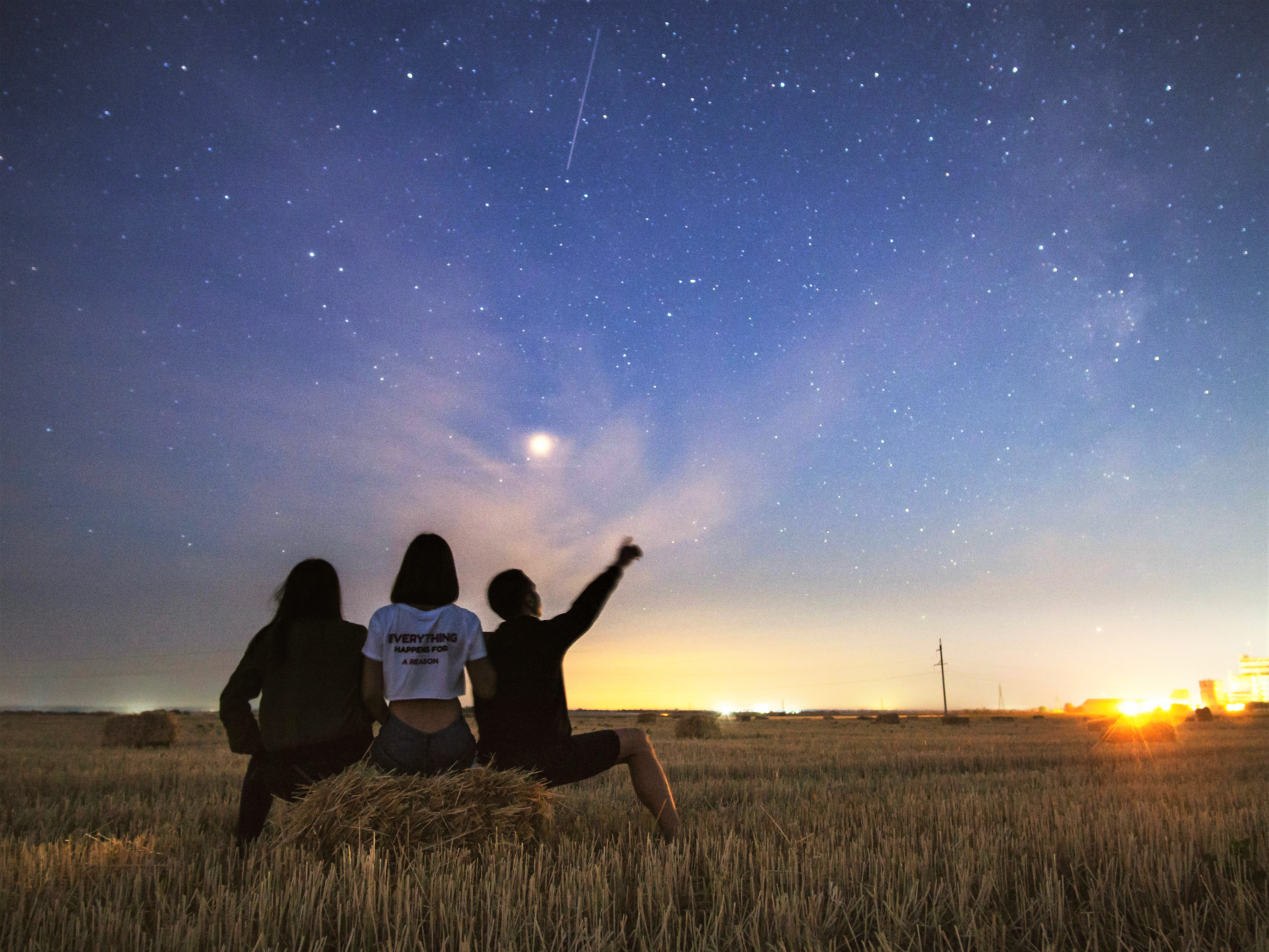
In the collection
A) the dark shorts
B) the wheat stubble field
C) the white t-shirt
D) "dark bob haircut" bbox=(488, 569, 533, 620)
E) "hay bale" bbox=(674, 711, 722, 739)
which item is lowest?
"hay bale" bbox=(674, 711, 722, 739)

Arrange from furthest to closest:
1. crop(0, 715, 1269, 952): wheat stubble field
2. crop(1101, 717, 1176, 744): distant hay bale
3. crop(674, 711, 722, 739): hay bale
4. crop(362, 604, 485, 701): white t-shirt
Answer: crop(674, 711, 722, 739): hay bale → crop(1101, 717, 1176, 744): distant hay bale → crop(362, 604, 485, 701): white t-shirt → crop(0, 715, 1269, 952): wheat stubble field

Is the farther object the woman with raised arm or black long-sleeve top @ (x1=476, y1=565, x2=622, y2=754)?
black long-sleeve top @ (x1=476, y1=565, x2=622, y2=754)

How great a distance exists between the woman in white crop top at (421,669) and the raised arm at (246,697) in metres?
0.68

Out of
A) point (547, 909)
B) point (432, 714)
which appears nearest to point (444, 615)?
point (432, 714)

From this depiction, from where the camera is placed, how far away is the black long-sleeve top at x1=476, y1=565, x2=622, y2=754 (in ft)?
15.3

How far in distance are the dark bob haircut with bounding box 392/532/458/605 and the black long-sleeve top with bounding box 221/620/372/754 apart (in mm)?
457

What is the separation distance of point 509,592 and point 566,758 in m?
1.10

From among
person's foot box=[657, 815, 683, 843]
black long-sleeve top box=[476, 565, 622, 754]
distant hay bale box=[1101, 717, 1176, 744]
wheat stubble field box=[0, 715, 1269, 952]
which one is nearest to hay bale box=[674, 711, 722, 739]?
distant hay bale box=[1101, 717, 1176, 744]

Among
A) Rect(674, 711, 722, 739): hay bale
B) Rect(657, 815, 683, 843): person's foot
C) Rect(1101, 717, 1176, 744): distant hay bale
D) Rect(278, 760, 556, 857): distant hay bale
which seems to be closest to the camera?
Rect(278, 760, 556, 857): distant hay bale

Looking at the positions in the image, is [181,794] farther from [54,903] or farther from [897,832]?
[897,832]

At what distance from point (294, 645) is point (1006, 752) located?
47.5 feet

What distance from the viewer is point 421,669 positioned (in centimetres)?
432

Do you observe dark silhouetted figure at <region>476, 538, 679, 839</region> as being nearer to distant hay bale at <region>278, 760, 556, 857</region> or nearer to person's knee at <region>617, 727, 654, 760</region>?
person's knee at <region>617, 727, 654, 760</region>

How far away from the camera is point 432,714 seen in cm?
440
